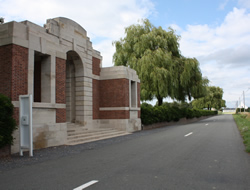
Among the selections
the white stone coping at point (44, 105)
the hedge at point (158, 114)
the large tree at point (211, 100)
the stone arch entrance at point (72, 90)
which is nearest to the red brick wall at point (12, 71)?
the white stone coping at point (44, 105)

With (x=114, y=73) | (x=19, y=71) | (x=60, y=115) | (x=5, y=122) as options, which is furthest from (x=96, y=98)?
(x=5, y=122)

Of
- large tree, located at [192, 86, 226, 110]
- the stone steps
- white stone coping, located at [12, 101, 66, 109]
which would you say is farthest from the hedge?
large tree, located at [192, 86, 226, 110]

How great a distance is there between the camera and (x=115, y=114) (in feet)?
54.4

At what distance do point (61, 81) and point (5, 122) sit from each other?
13.0 feet

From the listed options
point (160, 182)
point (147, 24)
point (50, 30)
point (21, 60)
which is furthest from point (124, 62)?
point (160, 182)

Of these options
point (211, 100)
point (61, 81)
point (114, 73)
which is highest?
point (114, 73)

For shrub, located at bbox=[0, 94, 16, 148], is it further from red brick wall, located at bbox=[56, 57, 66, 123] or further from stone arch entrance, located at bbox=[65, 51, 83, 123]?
stone arch entrance, located at bbox=[65, 51, 83, 123]

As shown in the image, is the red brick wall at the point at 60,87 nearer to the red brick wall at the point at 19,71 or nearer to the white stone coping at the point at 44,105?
the white stone coping at the point at 44,105

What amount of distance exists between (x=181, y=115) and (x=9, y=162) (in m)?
24.3

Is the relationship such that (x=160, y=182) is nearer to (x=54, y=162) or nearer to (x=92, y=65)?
(x=54, y=162)

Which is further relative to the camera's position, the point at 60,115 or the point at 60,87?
the point at 60,87

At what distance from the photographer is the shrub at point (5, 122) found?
7.27 meters

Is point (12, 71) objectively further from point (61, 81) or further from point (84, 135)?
point (84, 135)

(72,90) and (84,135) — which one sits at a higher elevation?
(72,90)
